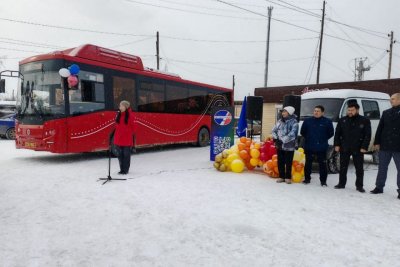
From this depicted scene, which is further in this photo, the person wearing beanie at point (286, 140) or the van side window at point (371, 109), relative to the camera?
the van side window at point (371, 109)

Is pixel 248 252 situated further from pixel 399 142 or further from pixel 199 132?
pixel 199 132

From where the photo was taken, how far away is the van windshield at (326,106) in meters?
9.48

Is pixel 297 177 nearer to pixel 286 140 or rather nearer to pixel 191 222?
pixel 286 140

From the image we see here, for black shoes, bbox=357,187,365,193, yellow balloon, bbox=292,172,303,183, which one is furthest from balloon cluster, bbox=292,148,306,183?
black shoes, bbox=357,187,365,193

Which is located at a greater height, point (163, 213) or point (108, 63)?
point (108, 63)

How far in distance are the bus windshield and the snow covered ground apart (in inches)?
94.1

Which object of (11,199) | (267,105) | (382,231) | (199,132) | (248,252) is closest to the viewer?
(248,252)

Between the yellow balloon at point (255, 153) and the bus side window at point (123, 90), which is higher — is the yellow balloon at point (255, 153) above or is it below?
below

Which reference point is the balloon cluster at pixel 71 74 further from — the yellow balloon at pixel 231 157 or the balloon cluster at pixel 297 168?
the balloon cluster at pixel 297 168

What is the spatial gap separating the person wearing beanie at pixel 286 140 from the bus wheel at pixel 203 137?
8.99m

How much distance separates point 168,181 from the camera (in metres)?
7.49

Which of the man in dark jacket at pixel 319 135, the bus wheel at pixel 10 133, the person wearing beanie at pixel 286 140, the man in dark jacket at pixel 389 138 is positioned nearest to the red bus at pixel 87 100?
the person wearing beanie at pixel 286 140

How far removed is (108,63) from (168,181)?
18.4 ft

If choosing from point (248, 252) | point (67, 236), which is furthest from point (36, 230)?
point (248, 252)
